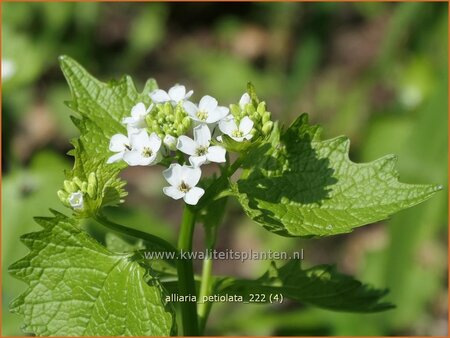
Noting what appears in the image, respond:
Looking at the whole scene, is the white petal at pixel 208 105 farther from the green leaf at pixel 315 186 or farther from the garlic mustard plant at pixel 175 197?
the green leaf at pixel 315 186

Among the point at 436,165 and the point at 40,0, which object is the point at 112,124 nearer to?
the point at 436,165

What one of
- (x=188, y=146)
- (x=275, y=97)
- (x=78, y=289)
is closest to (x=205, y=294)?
(x=78, y=289)

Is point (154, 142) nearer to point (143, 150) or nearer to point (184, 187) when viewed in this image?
point (143, 150)

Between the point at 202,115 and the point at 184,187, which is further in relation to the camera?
the point at 202,115

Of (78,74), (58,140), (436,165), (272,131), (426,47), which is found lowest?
(272,131)

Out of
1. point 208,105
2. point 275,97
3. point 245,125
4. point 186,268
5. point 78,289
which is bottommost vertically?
point 78,289

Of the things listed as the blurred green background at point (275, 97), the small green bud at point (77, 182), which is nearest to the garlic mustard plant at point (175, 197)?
the small green bud at point (77, 182)

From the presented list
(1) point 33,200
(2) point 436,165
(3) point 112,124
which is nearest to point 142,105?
(3) point 112,124
